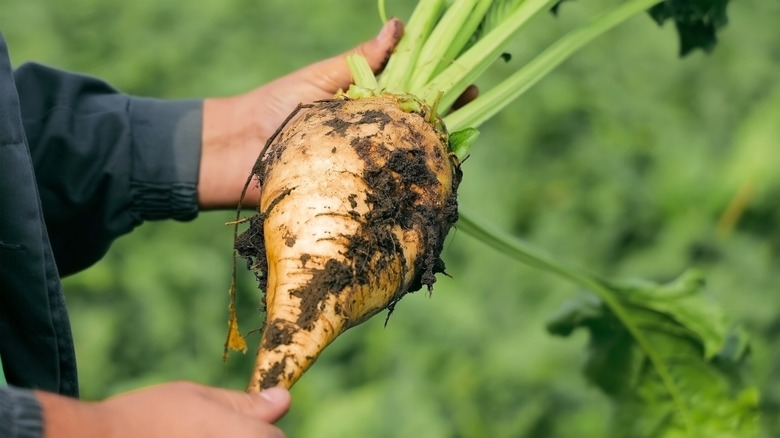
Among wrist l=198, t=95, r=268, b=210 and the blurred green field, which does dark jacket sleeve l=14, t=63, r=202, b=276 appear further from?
the blurred green field

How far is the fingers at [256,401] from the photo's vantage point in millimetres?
1177

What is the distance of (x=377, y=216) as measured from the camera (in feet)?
5.29

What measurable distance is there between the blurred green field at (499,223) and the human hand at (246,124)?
42 centimetres

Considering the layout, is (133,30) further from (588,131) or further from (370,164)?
(370,164)

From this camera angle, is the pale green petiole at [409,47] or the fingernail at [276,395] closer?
the fingernail at [276,395]

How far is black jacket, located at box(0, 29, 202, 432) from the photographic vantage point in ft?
5.24

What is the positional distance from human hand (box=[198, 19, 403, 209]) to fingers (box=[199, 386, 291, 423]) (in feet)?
2.83

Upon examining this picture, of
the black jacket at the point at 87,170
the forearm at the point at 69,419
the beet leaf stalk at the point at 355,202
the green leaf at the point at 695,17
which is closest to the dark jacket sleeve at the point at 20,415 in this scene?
the forearm at the point at 69,419

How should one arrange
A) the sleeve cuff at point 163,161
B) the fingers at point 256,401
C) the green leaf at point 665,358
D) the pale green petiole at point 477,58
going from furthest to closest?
the green leaf at point 665,358 → the sleeve cuff at point 163,161 → the pale green petiole at point 477,58 → the fingers at point 256,401

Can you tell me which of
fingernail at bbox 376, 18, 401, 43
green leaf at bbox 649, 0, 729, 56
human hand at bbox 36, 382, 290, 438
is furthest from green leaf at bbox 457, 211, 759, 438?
human hand at bbox 36, 382, 290, 438

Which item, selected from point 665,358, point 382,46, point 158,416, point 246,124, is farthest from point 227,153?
point 665,358

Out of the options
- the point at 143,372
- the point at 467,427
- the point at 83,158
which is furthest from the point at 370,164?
the point at 143,372

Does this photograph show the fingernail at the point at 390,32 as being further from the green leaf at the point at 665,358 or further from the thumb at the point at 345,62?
the green leaf at the point at 665,358

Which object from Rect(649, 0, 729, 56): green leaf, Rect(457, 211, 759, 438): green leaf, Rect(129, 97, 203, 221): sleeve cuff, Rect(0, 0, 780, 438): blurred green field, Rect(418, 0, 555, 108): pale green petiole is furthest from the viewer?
Rect(0, 0, 780, 438): blurred green field
